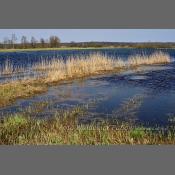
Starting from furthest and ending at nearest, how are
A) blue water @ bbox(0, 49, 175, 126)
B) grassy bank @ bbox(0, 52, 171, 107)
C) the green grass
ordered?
grassy bank @ bbox(0, 52, 171, 107), the green grass, blue water @ bbox(0, 49, 175, 126)

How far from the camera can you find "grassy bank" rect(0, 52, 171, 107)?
391 inches

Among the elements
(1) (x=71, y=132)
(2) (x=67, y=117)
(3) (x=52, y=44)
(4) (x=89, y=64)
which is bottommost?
(1) (x=71, y=132)

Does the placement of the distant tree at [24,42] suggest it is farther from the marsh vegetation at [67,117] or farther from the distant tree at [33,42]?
the marsh vegetation at [67,117]

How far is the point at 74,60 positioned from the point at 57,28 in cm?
100

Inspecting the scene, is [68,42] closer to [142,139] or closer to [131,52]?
[131,52]

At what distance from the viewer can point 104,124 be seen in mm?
9305

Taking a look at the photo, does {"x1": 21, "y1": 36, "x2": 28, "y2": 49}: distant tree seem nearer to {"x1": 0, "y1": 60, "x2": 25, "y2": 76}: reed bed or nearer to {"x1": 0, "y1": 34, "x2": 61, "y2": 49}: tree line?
{"x1": 0, "y1": 34, "x2": 61, "y2": 49}: tree line

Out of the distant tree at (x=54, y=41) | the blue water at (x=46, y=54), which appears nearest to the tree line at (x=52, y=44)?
the distant tree at (x=54, y=41)

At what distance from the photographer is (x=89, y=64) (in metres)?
10.4

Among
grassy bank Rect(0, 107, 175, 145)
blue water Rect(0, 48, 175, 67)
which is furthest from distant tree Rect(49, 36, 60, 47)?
grassy bank Rect(0, 107, 175, 145)

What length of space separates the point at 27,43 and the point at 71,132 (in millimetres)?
2372

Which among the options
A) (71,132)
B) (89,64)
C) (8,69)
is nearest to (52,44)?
(89,64)

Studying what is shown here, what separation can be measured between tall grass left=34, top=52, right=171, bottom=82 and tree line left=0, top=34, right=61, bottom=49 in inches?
16.4

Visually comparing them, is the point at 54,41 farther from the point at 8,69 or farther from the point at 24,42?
the point at 8,69
